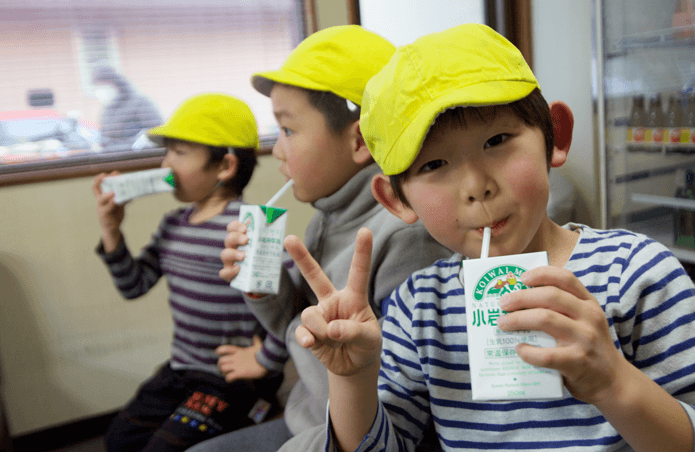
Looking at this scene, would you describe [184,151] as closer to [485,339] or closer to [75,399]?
[485,339]

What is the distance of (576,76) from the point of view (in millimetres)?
2221

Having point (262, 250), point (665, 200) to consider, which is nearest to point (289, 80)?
point (262, 250)

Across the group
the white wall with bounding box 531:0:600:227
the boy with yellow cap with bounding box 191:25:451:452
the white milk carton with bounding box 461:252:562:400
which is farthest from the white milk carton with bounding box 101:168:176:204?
the white wall with bounding box 531:0:600:227

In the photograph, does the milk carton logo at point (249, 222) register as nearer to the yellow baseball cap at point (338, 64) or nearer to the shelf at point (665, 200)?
the yellow baseball cap at point (338, 64)

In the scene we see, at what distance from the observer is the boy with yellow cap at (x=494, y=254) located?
0.55m

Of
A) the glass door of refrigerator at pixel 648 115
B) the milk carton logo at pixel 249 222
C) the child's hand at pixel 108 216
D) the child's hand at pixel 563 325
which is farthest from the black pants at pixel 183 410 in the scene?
the glass door of refrigerator at pixel 648 115

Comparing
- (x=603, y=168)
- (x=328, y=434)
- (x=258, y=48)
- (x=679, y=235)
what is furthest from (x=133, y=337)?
(x=679, y=235)

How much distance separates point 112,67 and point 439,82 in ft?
6.31

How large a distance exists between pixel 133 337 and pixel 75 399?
325 millimetres

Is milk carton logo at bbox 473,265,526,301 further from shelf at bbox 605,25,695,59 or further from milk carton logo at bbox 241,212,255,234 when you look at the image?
shelf at bbox 605,25,695,59

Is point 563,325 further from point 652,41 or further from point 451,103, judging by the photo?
point 652,41

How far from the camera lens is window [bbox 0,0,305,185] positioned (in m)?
1.98

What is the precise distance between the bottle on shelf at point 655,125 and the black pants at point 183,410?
167 centimetres

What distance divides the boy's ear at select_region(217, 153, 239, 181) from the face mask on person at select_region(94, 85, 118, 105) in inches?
38.7
